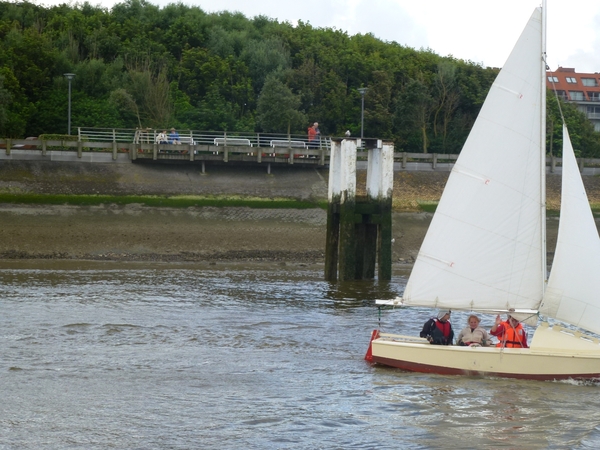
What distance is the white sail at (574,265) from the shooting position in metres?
19.8

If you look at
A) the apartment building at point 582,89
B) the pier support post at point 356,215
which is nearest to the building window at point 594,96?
the apartment building at point 582,89

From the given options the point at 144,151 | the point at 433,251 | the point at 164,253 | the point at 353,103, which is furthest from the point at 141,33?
the point at 433,251

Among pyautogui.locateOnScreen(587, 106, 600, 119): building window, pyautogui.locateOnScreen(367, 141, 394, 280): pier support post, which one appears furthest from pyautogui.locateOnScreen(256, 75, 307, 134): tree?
pyautogui.locateOnScreen(587, 106, 600, 119): building window

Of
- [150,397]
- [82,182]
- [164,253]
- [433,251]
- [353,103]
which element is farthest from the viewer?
[353,103]

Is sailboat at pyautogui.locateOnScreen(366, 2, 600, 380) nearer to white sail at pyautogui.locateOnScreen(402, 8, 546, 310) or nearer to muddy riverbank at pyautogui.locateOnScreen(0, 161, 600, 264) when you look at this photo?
white sail at pyautogui.locateOnScreen(402, 8, 546, 310)

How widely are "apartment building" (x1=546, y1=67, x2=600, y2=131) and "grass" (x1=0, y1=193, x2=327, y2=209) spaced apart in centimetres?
7360

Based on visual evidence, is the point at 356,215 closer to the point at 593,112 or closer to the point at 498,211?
the point at 498,211

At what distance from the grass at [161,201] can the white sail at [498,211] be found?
87.7 feet

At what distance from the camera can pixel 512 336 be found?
20000 mm

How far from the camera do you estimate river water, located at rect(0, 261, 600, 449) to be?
16547 millimetres

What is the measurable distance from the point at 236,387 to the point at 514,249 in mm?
6483

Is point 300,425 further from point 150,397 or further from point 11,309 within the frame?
point 11,309

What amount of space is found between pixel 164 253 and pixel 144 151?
10.6 m

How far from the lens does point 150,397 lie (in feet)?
62.0
